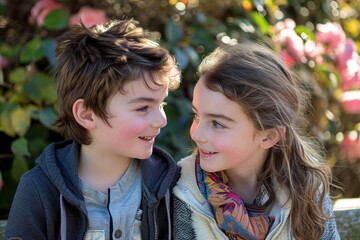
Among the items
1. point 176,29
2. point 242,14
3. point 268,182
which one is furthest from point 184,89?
point 268,182

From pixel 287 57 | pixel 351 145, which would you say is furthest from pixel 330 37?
pixel 351 145

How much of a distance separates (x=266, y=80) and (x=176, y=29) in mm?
1132

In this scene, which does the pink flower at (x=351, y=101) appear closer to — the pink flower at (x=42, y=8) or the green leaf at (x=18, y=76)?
the pink flower at (x=42, y=8)

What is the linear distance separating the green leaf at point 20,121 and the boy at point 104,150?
65 centimetres

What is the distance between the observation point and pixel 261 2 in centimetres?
383

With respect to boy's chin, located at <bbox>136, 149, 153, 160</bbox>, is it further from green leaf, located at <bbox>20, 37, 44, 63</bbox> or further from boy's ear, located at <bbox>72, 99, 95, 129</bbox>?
green leaf, located at <bbox>20, 37, 44, 63</bbox>

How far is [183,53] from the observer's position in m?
3.38

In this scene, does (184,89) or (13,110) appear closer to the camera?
(13,110)

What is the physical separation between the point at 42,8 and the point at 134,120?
1.33 metres

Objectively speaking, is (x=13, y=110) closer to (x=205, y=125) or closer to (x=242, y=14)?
(x=205, y=125)

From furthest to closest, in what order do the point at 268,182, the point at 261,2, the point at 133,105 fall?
1. the point at 261,2
2. the point at 268,182
3. the point at 133,105

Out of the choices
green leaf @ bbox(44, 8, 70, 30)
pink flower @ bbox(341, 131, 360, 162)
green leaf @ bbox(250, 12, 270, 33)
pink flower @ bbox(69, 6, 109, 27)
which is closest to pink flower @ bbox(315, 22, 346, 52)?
green leaf @ bbox(250, 12, 270, 33)

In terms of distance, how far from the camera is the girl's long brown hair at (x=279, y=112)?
2.40 m

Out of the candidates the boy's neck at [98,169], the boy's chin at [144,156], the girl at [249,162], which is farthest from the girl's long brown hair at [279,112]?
the boy's neck at [98,169]
